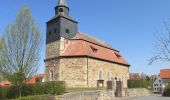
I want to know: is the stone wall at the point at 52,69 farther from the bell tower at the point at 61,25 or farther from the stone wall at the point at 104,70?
the stone wall at the point at 104,70

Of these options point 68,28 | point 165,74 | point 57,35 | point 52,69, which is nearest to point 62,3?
point 68,28

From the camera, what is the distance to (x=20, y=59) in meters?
22.2

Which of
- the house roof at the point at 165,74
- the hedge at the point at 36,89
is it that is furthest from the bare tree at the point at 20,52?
the house roof at the point at 165,74

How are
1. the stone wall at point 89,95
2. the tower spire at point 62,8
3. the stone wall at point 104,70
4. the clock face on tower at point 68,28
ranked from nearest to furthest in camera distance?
1. the stone wall at point 89,95
2. the stone wall at point 104,70
3. the clock face on tower at point 68,28
4. the tower spire at point 62,8

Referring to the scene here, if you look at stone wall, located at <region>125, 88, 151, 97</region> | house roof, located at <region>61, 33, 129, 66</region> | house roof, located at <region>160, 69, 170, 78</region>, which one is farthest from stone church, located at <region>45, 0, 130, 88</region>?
house roof, located at <region>160, 69, 170, 78</region>

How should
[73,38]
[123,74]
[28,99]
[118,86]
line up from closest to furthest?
[28,99] < [118,86] < [73,38] < [123,74]

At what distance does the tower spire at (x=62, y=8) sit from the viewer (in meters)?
37.7

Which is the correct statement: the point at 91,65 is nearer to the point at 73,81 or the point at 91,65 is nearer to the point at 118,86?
the point at 73,81

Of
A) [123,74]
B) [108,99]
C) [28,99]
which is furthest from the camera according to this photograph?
[123,74]

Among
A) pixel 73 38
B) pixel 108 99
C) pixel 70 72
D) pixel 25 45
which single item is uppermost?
pixel 73 38

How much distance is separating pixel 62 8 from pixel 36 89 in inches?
680

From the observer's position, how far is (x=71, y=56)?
34.8 meters

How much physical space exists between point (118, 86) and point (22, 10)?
1378 cm

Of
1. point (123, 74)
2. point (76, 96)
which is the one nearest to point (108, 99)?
point (76, 96)
